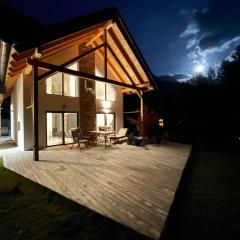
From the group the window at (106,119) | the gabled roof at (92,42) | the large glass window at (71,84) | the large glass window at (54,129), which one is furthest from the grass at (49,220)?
the window at (106,119)

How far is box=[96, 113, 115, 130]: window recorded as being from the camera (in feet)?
43.4

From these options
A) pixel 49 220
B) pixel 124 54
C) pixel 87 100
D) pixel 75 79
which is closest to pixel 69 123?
pixel 87 100

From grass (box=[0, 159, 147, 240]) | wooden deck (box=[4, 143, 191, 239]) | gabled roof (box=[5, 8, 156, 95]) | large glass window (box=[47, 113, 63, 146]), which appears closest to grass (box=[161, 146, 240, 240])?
wooden deck (box=[4, 143, 191, 239])

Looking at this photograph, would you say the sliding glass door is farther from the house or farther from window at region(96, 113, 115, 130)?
window at region(96, 113, 115, 130)

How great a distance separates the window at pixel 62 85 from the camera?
33.6ft

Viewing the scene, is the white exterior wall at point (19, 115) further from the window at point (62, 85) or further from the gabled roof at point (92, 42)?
the window at point (62, 85)

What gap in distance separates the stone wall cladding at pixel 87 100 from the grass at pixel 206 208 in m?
6.62

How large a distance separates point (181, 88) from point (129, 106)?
20.6 feet

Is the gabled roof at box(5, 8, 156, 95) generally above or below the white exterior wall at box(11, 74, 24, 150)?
above

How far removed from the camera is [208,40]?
61250 mm

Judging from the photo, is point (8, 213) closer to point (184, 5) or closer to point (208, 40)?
point (184, 5)

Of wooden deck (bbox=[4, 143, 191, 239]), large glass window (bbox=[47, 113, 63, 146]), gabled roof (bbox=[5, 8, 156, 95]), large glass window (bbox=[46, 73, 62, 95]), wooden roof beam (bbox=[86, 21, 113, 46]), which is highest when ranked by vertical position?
wooden roof beam (bbox=[86, 21, 113, 46])

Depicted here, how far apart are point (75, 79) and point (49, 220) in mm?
9080

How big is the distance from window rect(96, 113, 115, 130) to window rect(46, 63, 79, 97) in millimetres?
2544
